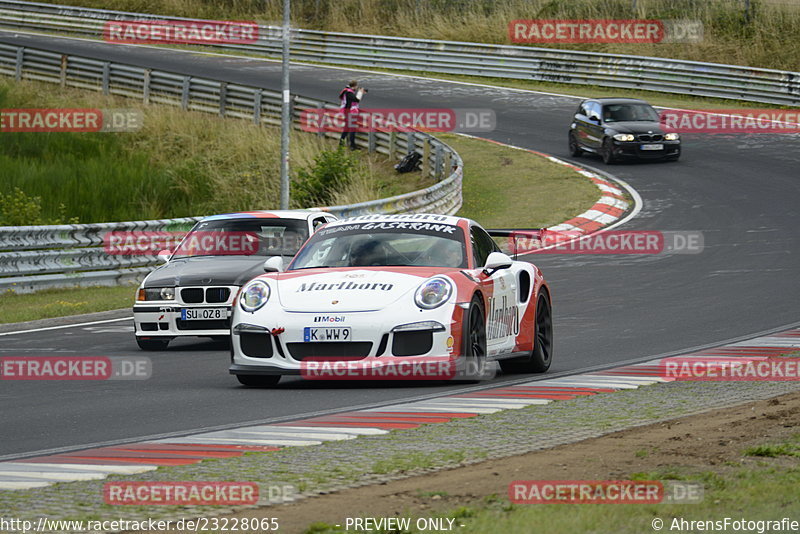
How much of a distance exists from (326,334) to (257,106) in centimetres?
3058

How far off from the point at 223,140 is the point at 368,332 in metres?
27.8

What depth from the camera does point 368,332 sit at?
10180mm

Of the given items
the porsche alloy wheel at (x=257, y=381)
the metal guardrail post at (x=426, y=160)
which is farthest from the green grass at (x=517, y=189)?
the porsche alloy wheel at (x=257, y=381)

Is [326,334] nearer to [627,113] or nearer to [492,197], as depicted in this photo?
[492,197]

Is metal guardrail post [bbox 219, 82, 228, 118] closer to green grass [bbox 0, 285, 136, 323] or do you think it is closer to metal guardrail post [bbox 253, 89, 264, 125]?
metal guardrail post [bbox 253, 89, 264, 125]

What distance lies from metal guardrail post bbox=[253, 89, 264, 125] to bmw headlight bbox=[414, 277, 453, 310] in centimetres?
2970

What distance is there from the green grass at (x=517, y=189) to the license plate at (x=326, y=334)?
15370 millimetres

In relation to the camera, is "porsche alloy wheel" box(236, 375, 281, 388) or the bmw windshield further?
the bmw windshield

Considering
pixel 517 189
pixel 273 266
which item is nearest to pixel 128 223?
pixel 273 266

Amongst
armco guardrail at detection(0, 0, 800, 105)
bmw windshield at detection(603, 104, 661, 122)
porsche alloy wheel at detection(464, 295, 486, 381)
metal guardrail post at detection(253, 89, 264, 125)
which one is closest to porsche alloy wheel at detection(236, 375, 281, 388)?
porsche alloy wheel at detection(464, 295, 486, 381)

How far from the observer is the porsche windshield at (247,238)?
15289 mm

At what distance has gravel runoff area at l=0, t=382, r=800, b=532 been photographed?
20.2 ft

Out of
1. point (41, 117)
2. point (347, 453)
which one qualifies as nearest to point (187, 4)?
point (41, 117)

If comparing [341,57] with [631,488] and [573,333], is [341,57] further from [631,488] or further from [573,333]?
[631,488]
